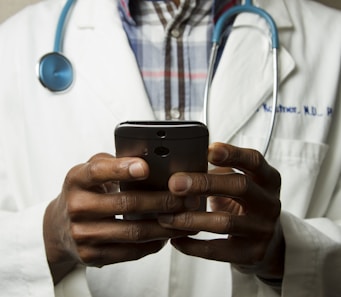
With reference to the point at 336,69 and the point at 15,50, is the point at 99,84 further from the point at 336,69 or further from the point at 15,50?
the point at 336,69

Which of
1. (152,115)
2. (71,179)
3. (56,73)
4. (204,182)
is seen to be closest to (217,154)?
(204,182)

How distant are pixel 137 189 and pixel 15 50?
0.40m

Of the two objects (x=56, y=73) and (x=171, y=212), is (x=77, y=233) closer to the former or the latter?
(x=171, y=212)

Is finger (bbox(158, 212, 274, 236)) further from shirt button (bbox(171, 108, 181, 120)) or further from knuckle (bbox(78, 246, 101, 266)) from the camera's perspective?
shirt button (bbox(171, 108, 181, 120))

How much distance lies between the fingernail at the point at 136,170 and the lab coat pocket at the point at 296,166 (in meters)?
0.33

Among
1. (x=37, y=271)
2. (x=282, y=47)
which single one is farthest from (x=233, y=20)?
(x=37, y=271)

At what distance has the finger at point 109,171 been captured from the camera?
406 mm

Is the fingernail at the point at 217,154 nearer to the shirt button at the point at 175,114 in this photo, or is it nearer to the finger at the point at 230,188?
the finger at the point at 230,188

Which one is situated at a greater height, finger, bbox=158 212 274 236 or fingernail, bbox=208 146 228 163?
fingernail, bbox=208 146 228 163

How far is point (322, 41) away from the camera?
76cm

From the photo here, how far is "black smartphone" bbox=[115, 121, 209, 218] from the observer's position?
0.41m

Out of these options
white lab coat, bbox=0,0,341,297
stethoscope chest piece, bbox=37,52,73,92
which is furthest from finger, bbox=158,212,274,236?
stethoscope chest piece, bbox=37,52,73,92

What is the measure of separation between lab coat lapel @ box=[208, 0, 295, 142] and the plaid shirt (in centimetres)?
3

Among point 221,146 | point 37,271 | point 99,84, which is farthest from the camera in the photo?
point 99,84
